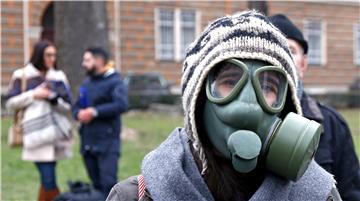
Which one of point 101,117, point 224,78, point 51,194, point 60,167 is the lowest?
point 60,167

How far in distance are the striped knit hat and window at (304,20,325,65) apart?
88.5 ft

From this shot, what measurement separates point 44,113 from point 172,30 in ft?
64.5

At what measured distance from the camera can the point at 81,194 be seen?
5.22 metres

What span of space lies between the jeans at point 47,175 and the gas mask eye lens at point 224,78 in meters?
4.60

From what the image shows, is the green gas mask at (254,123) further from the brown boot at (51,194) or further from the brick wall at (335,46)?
the brick wall at (335,46)

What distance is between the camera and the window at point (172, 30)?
24.9 m

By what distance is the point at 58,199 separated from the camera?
5.20 metres

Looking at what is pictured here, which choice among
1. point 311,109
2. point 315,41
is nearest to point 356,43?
point 315,41

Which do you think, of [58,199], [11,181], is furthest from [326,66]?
[58,199]

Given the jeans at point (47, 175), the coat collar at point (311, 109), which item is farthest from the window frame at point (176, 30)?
the coat collar at point (311, 109)

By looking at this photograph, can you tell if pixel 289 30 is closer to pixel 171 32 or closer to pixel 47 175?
pixel 47 175

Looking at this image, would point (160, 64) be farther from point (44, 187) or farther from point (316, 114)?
point (316, 114)

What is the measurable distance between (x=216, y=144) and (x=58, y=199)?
3964mm

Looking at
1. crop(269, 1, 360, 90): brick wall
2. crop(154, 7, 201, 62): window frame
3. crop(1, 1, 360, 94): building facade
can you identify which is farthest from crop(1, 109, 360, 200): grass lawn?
crop(269, 1, 360, 90): brick wall
